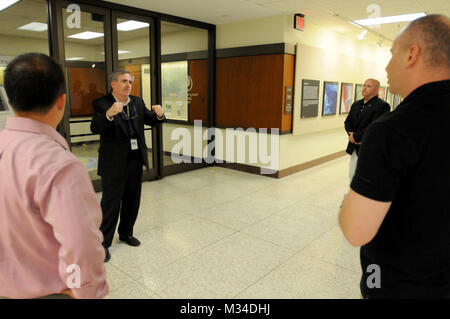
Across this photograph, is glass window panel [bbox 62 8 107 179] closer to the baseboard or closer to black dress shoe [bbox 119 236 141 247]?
black dress shoe [bbox 119 236 141 247]

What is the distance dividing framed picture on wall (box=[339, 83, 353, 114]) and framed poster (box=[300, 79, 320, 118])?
4.10 ft

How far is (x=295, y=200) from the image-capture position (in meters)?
4.81

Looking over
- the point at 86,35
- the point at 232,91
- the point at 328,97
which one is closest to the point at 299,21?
the point at 232,91

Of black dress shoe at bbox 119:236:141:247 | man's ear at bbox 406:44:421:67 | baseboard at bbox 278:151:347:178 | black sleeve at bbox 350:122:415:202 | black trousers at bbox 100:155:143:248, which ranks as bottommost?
black dress shoe at bbox 119:236:141:247

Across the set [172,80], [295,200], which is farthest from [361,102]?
[172,80]

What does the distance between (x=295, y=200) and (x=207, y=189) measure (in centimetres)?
149

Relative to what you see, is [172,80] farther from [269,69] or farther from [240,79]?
[269,69]

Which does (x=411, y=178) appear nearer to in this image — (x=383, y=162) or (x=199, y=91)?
(x=383, y=162)

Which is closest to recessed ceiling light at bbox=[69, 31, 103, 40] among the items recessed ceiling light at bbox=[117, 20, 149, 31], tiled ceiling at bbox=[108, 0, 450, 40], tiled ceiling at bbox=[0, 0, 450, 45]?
tiled ceiling at bbox=[0, 0, 450, 45]

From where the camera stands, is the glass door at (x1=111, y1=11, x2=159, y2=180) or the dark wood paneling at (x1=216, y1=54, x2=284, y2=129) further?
the dark wood paneling at (x1=216, y1=54, x2=284, y2=129)

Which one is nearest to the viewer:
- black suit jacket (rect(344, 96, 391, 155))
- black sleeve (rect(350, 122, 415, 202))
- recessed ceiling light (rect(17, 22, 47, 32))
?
black sleeve (rect(350, 122, 415, 202))

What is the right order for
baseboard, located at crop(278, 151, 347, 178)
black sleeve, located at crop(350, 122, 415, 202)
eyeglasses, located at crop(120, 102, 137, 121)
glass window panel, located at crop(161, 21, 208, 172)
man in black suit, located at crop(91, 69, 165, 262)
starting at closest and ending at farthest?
black sleeve, located at crop(350, 122, 415, 202) → man in black suit, located at crop(91, 69, 165, 262) → eyeglasses, located at crop(120, 102, 137, 121) → baseboard, located at crop(278, 151, 347, 178) → glass window panel, located at crop(161, 21, 208, 172)

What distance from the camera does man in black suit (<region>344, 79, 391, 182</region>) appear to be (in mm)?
3953

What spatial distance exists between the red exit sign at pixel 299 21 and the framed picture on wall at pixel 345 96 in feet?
7.27
